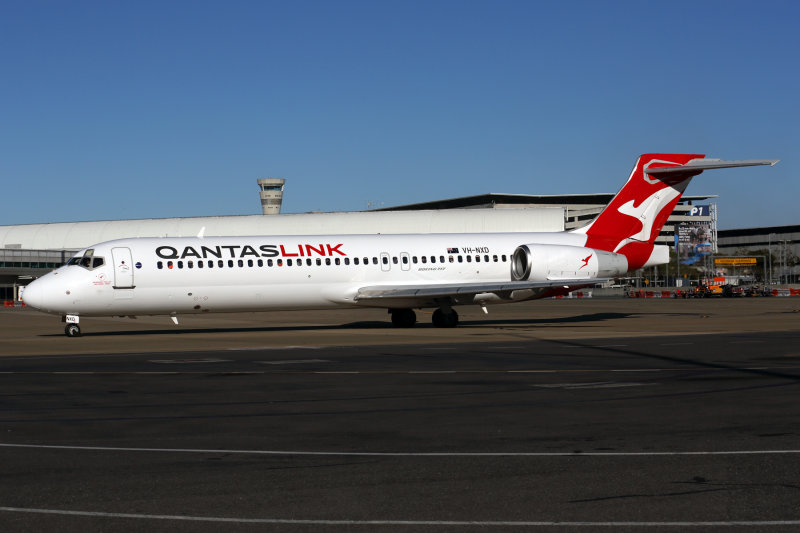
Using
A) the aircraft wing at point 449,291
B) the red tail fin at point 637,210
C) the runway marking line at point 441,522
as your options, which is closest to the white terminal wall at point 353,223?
the red tail fin at point 637,210

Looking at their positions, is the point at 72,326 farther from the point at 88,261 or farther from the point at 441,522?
the point at 441,522

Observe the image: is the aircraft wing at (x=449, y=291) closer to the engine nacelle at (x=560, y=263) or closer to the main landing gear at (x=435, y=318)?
the main landing gear at (x=435, y=318)

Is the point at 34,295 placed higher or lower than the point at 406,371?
higher

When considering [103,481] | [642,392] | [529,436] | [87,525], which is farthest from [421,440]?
[642,392]

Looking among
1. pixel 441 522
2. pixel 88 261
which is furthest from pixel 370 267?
pixel 441 522

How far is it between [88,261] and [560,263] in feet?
59.1

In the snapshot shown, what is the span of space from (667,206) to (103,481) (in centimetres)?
3446

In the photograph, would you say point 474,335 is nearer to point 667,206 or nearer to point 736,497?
point 667,206

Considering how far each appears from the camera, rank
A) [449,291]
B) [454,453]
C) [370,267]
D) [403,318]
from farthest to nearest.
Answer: [403,318] < [370,267] < [449,291] < [454,453]

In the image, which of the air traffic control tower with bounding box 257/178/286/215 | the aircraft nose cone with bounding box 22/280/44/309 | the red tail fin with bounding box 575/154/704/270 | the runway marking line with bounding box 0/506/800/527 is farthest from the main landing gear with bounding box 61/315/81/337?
the air traffic control tower with bounding box 257/178/286/215

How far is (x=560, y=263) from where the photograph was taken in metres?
36.5

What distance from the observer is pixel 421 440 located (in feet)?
33.6

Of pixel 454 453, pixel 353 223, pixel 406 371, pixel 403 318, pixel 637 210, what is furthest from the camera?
pixel 353 223

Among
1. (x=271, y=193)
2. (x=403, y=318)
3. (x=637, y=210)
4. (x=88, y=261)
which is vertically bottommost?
(x=403, y=318)
